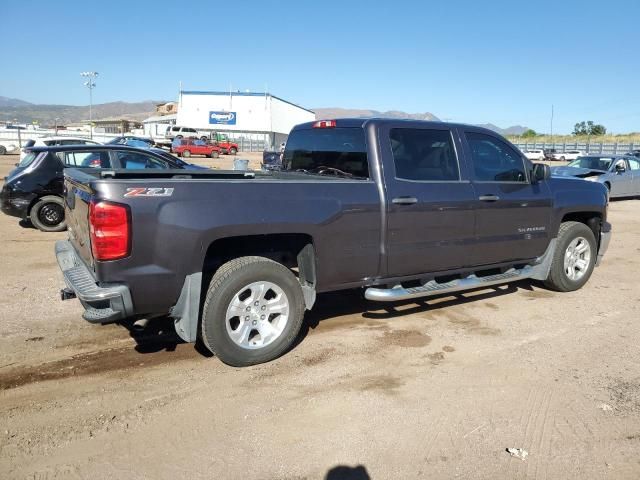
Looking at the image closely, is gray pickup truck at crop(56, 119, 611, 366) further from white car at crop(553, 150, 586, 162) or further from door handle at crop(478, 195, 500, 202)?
white car at crop(553, 150, 586, 162)

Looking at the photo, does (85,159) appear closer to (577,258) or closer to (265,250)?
(265,250)

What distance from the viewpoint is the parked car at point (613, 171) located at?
1722cm

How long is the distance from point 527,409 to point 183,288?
2.54 m

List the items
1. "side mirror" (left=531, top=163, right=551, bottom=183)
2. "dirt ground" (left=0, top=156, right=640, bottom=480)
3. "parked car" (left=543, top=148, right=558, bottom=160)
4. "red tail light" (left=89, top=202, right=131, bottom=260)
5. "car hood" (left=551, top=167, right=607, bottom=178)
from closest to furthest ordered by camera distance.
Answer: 1. "dirt ground" (left=0, top=156, right=640, bottom=480)
2. "red tail light" (left=89, top=202, right=131, bottom=260)
3. "side mirror" (left=531, top=163, right=551, bottom=183)
4. "car hood" (left=551, top=167, right=607, bottom=178)
5. "parked car" (left=543, top=148, right=558, bottom=160)

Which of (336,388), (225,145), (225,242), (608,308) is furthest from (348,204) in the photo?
(225,145)

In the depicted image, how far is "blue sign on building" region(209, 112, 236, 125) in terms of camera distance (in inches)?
2446

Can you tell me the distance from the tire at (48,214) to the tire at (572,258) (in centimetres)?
844

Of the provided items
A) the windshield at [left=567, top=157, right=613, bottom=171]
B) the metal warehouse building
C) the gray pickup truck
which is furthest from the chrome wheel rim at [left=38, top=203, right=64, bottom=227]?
the metal warehouse building

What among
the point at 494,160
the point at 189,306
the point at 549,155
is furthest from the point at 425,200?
the point at 549,155

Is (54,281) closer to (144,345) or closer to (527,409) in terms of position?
(144,345)

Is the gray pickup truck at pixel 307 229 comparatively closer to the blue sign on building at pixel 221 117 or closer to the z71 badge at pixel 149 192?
the z71 badge at pixel 149 192

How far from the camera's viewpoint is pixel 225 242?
4051 mm

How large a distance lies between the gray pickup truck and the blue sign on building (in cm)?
5907

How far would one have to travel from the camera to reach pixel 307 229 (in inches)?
162
